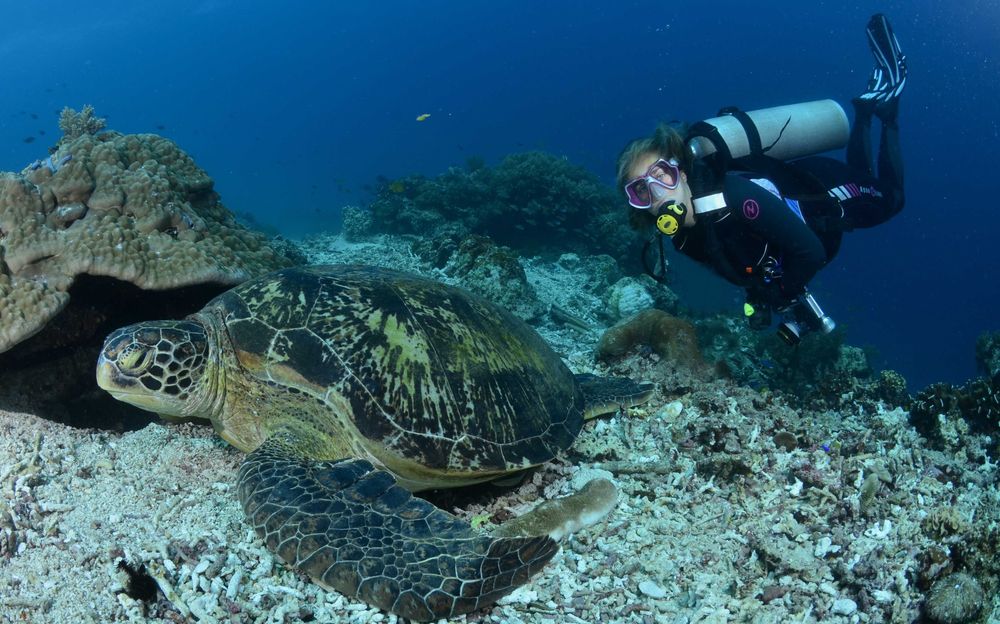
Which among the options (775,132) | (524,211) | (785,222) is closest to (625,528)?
(785,222)

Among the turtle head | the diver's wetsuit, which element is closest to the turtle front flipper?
the turtle head

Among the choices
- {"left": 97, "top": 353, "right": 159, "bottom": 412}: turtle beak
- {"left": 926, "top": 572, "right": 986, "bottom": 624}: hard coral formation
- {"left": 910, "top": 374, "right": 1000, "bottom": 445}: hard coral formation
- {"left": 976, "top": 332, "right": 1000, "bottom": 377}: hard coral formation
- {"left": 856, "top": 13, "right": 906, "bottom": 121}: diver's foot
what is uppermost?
{"left": 856, "top": 13, "right": 906, "bottom": 121}: diver's foot

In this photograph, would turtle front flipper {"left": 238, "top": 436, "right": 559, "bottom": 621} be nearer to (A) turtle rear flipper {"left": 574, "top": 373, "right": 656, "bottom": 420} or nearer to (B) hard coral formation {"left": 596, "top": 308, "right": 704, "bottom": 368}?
(A) turtle rear flipper {"left": 574, "top": 373, "right": 656, "bottom": 420}

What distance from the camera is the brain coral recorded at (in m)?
3.23

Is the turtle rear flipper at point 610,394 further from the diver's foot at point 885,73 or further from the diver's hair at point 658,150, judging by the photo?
the diver's foot at point 885,73

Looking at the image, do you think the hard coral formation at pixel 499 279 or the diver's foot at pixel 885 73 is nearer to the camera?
the diver's foot at pixel 885 73

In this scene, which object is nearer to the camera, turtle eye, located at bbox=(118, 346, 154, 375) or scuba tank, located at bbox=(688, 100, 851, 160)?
turtle eye, located at bbox=(118, 346, 154, 375)

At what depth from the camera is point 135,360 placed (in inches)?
103

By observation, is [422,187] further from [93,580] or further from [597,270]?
[93,580]

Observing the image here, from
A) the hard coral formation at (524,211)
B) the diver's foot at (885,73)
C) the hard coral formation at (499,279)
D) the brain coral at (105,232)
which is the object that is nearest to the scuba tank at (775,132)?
the diver's foot at (885,73)

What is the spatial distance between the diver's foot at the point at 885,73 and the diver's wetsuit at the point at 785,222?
1091 mm

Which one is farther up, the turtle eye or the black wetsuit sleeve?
the black wetsuit sleeve

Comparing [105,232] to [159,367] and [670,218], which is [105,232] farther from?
[670,218]

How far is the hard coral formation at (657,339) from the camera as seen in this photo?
15.8ft
